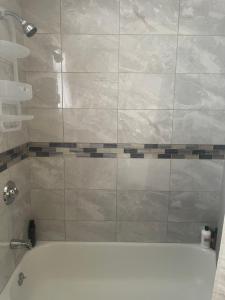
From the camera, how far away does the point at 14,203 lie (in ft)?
5.35

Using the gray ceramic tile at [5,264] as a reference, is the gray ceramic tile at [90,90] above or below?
above

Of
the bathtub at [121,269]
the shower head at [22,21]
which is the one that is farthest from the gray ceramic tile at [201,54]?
the bathtub at [121,269]

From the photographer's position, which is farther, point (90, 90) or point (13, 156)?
point (90, 90)

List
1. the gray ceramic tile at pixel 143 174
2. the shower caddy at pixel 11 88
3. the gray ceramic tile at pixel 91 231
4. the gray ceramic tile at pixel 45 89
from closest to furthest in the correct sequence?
the shower caddy at pixel 11 88 → the gray ceramic tile at pixel 45 89 → the gray ceramic tile at pixel 143 174 → the gray ceramic tile at pixel 91 231

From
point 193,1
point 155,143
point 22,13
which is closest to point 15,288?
point 155,143

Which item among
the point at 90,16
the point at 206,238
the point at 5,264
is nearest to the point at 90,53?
the point at 90,16

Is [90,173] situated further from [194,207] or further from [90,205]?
[194,207]

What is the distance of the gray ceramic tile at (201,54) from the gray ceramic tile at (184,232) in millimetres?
1137

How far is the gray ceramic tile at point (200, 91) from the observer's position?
5.71ft

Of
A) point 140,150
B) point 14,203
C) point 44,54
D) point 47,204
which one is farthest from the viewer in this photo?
point 47,204

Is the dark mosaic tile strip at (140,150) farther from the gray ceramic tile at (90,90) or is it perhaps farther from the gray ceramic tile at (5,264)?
the gray ceramic tile at (5,264)

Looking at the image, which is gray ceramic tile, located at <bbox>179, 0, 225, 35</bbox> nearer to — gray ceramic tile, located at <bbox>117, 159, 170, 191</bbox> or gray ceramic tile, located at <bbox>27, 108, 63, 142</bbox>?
gray ceramic tile, located at <bbox>117, 159, 170, 191</bbox>

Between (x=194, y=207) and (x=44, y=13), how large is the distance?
1734 millimetres

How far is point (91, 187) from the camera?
191 centimetres
